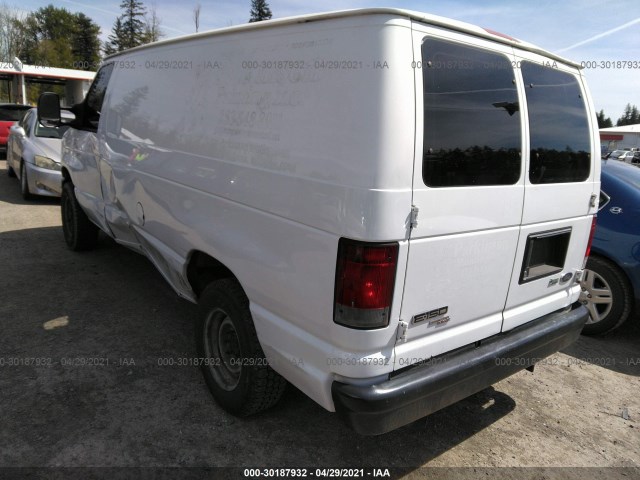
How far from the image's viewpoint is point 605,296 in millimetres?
4070

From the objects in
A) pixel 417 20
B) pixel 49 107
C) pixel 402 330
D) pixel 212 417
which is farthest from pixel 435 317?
pixel 49 107

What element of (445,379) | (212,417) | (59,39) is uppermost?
(59,39)

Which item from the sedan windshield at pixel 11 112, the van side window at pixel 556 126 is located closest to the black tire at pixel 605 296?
the van side window at pixel 556 126

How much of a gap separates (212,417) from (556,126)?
264cm

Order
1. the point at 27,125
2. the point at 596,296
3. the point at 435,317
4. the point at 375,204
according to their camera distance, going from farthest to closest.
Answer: the point at 27,125
the point at 596,296
the point at 435,317
the point at 375,204

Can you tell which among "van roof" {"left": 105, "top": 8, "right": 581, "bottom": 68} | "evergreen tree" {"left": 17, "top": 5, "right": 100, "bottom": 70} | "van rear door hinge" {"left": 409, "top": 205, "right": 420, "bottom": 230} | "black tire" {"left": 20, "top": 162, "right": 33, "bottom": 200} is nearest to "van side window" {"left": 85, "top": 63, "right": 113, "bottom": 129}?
"van roof" {"left": 105, "top": 8, "right": 581, "bottom": 68}

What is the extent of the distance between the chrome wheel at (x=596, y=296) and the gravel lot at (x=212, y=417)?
0.87ft

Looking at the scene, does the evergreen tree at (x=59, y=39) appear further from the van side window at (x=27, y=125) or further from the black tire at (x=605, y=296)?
the black tire at (x=605, y=296)

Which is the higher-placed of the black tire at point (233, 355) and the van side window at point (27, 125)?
the van side window at point (27, 125)

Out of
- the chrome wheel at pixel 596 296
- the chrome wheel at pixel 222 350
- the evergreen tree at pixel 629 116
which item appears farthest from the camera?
the evergreen tree at pixel 629 116

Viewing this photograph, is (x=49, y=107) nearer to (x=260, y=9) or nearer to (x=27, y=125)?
(x=27, y=125)

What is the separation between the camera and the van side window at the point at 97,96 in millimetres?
4457

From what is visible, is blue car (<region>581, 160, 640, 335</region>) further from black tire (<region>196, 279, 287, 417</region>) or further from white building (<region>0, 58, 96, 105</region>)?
white building (<region>0, 58, 96, 105</region>)

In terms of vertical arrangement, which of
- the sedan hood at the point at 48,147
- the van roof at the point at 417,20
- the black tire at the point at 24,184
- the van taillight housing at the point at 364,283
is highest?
the van roof at the point at 417,20
